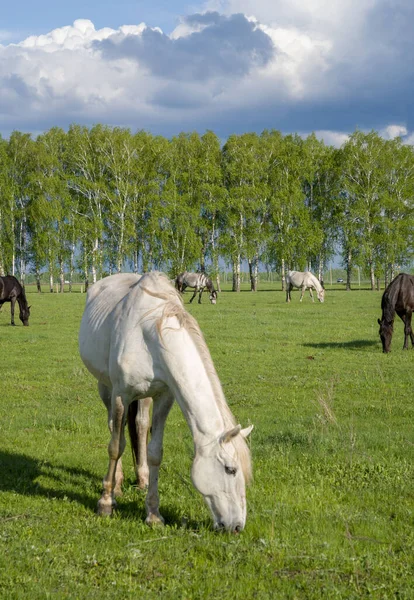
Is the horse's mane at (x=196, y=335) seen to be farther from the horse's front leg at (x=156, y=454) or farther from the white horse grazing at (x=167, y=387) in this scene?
the horse's front leg at (x=156, y=454)

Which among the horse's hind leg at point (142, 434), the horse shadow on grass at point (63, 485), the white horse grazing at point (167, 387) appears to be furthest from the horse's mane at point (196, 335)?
the horse's hind leg at point (142, 434)

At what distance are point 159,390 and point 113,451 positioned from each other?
864mm

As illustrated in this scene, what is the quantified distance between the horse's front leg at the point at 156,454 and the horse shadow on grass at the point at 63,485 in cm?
17

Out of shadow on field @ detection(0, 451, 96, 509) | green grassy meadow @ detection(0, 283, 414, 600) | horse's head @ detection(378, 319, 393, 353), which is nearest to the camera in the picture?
green grassy meadow @ detection(0, 283, 414, 600)

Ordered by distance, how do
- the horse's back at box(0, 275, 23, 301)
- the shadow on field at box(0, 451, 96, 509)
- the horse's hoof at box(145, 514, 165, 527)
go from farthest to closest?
the horse's back at box(0, 275, 23, 301)
the shadow on field at box(0, 451, 96, 509)
the horse's hoof at box(145, 514, 165, 527)

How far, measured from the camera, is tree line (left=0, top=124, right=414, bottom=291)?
191 ft

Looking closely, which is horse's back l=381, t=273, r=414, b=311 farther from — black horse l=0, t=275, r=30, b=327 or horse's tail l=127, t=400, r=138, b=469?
black horse l=0, t=275, r=30, b=327

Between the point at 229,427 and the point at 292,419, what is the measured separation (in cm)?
499

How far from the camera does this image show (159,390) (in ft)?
17.5

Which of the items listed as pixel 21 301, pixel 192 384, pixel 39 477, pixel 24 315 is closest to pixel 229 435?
pixel 192 384

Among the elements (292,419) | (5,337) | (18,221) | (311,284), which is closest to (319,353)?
(292,419)

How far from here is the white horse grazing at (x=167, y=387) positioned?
463 centimetres

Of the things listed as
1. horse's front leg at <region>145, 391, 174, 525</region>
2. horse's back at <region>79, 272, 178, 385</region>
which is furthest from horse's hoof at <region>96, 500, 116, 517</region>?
horse's back at <region>79, 272, 178, 385</region>

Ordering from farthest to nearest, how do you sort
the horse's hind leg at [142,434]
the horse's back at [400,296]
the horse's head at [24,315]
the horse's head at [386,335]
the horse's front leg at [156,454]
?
the horse's head at [24,315]
the horse's back at [400,296]
the horse's head at [386,335]
the horse's hind leg at [142,434]
the horse's front leg at [156,454]
